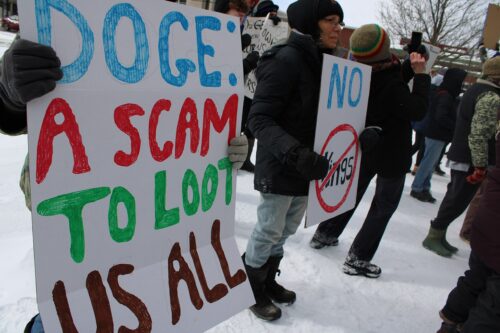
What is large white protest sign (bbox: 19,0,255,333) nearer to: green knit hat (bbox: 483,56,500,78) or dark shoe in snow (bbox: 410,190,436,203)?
green knit hat (bbox: 483,56,500,78)

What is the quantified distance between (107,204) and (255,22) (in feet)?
9.68

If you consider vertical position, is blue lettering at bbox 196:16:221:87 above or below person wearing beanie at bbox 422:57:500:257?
above

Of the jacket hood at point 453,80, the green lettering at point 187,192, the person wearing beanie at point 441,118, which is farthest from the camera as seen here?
the person wearing beanie at point 441,118

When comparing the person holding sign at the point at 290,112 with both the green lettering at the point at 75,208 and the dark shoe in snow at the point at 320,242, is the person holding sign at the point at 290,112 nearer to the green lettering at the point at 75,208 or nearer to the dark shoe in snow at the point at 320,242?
the green lettering at the point at 75,208

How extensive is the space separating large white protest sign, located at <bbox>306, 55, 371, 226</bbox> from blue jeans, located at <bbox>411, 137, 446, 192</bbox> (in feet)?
10.1

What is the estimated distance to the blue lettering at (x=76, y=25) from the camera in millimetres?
776

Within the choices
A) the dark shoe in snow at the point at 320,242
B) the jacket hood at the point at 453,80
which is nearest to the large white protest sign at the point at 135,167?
the dark shoe in snow at the point at 320,242

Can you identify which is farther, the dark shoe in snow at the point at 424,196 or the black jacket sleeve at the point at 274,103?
the dark shoe in snow at the point at 424,196

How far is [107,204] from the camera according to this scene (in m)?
0.94

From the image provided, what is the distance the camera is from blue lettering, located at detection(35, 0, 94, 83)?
0.78 m

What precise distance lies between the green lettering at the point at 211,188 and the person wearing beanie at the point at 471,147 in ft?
7.85

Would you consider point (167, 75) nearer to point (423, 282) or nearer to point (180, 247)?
point (180, 247)

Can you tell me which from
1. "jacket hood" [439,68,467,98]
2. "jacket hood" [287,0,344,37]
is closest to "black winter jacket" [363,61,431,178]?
"jacket hood" [287,0,344,37]

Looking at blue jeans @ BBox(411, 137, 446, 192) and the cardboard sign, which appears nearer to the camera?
the cardboard sign
